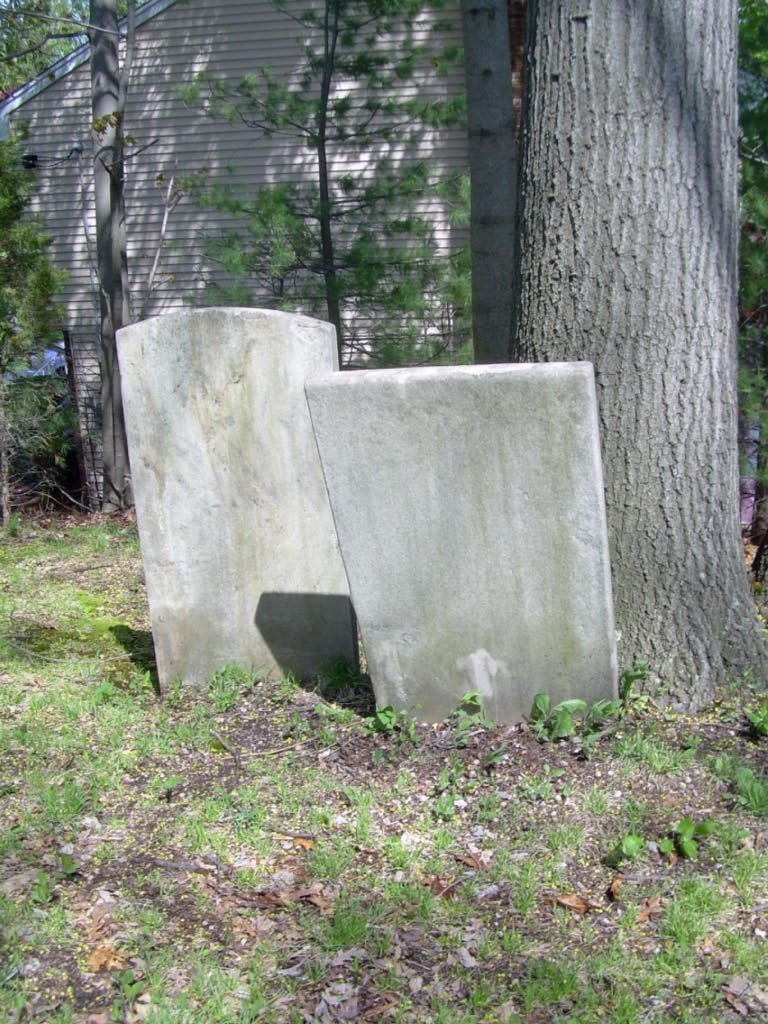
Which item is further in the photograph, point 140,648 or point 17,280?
point 17,280

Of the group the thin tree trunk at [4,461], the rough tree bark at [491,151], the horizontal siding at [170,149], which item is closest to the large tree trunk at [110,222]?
the horizontal siding at [170,149]

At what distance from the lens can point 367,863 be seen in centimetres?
307

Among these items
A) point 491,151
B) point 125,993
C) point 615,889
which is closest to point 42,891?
point 125,993

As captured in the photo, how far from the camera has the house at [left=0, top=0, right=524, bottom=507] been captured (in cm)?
1167

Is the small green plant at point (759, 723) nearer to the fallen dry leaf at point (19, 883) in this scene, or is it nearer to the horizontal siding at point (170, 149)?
the fallen dry leaf at point (19, 883)

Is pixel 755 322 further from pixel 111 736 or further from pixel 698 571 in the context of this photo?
pixel 111 736

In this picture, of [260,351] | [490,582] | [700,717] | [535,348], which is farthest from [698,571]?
[260,351]

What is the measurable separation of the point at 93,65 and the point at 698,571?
889 centimetres

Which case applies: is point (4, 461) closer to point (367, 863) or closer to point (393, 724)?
point (393, 724)

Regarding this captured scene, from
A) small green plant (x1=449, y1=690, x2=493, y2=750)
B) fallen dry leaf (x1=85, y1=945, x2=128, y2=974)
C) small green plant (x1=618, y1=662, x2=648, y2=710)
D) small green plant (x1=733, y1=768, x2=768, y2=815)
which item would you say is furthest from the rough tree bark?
fallen dry leaf (x1=85, y1=945, x2=128, y2=974)

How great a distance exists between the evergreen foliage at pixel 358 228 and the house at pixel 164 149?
124cm

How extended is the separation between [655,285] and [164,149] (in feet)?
33.6

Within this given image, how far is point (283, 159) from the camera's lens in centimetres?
1185

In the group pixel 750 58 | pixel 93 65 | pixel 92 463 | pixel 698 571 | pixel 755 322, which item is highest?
pixel 93 65
